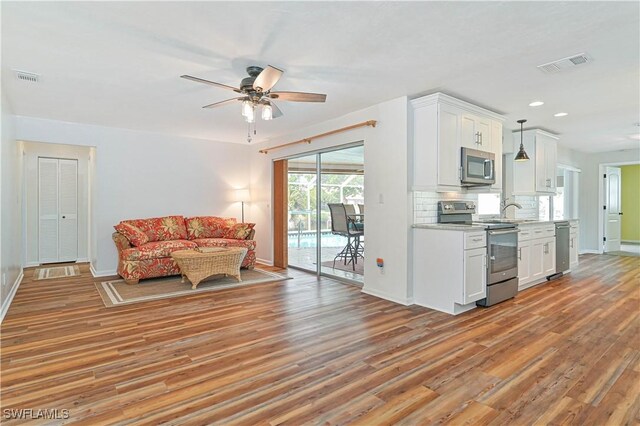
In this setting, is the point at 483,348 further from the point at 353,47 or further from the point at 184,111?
the point at 184,111

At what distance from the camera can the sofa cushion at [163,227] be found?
5602mm

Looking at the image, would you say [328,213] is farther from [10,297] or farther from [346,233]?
[10,297]

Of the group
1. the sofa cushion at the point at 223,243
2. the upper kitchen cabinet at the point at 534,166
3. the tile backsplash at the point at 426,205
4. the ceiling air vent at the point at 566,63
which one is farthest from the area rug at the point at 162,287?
the upper kitchen cabinet at the point at 534,166

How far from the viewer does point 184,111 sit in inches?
181

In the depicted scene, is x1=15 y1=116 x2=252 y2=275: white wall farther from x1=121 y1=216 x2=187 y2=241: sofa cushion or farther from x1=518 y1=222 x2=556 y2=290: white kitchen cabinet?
x1=518 y1=222 x2=556 y2=290: white kitchen cabinet

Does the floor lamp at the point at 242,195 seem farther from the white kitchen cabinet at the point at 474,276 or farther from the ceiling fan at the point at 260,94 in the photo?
the white kitchen cabinet at the point at 474,276

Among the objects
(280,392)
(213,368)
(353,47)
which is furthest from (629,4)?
(213,368)

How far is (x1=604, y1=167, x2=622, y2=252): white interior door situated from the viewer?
25.8ft

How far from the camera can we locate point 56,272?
19.0 ft

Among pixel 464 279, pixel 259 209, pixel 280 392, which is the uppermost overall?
pixel 259 209

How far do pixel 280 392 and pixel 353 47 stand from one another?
2.54 m

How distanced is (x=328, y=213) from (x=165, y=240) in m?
2.78

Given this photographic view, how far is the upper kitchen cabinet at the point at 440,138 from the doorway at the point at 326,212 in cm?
92

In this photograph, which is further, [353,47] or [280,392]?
[353,47]
